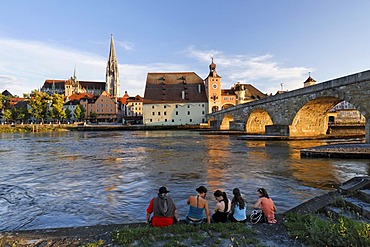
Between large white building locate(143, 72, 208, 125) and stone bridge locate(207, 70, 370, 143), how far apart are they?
38.7 metres

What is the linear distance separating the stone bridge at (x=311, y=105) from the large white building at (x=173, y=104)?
127 feet

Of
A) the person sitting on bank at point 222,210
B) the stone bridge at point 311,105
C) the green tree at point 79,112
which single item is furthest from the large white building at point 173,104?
the person sitting on bank at point 222,210

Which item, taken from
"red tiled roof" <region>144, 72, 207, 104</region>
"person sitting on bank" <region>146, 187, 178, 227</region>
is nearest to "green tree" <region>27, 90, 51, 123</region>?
"red tiled roof" <region>144, 72, 207, 104</region>

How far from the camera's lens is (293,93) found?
2741 cm

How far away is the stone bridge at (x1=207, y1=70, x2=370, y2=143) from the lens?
18578 mm

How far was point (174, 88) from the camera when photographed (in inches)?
3337

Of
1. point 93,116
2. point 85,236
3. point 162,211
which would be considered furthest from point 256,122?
point 93,116

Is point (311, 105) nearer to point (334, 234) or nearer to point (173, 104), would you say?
point (334, 234)

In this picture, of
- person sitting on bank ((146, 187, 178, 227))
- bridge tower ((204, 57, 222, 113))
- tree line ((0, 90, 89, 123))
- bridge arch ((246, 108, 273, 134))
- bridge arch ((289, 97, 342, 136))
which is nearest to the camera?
person sitting on bank ((146, 187, 178, 227))

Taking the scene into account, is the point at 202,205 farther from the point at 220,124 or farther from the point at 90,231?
the point at 220,124

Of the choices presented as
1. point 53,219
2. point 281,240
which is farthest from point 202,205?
point 53,219

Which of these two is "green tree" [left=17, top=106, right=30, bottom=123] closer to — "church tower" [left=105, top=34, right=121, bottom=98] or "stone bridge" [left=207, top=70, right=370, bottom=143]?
"church tower" [left=105, top=34, right=121, bottom=98]

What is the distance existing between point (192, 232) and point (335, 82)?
20.5 metres

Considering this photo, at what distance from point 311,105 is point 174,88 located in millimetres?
61224
